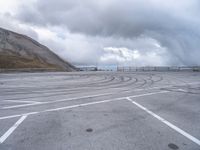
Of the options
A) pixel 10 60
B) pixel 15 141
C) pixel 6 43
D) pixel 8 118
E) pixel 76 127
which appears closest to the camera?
pixel 15 141

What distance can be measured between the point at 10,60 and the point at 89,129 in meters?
94.5

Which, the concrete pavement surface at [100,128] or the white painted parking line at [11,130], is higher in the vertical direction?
the white painted parking line at [11,130]

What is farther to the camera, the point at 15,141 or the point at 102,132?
the point at 102,132

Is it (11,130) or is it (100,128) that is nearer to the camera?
(11,130)

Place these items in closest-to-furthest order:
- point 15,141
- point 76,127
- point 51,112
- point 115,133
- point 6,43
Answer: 1. point 15,141
2. point 115,133
3. point 76,127
4. point 51,112
5. point 6,43

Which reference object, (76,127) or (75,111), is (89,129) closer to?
(76,127)

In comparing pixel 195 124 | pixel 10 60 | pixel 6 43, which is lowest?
pixel 195 124

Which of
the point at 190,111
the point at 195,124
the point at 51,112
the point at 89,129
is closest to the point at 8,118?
the point at 51,112

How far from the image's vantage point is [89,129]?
4.86 meters

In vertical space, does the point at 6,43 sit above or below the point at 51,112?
above

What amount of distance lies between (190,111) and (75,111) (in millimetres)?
4507

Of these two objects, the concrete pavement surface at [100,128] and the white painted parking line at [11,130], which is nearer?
the concrete pavement surface at [100,128]

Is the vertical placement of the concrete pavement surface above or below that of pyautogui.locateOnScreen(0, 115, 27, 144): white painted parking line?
below

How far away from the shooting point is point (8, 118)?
19.2ft
